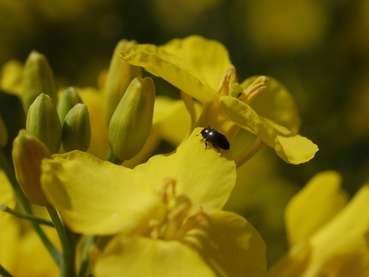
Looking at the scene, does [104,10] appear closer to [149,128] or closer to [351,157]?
[351,157]

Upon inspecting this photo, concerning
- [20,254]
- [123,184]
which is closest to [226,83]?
[123,184]

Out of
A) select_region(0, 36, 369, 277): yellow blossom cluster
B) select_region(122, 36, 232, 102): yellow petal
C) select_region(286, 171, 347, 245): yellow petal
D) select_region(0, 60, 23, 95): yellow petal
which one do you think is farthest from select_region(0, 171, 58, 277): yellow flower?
select_region(286, 171, 347, 245): yellow petal

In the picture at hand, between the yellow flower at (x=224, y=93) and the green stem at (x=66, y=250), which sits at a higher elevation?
the yellow flower at (x=224, y=93)

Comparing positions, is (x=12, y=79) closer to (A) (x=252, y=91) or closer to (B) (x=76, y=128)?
(B) (x=76, y=128)

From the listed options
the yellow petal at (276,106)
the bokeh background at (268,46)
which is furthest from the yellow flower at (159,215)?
the bokeh background at (268,46)

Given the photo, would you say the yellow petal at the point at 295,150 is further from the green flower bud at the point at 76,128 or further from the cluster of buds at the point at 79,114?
the green flower bud at the point at 76,128

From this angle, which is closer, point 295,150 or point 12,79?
point 295,150

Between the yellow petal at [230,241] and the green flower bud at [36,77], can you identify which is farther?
the green flower bud at [36,77]
